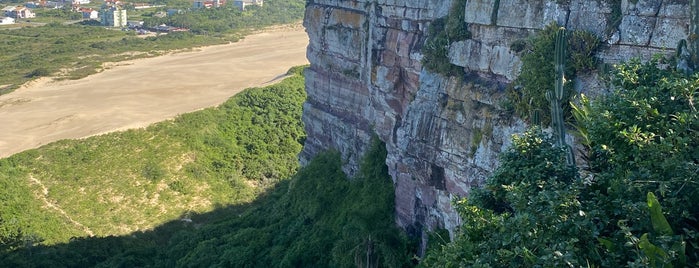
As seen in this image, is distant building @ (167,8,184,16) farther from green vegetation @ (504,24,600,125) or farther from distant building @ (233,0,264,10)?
green vegetation @ (504,24,600,125)

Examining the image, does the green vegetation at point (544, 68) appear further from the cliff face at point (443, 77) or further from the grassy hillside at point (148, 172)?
the grassy hillside at point (148, 172)

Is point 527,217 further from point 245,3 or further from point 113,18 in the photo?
point 245,3

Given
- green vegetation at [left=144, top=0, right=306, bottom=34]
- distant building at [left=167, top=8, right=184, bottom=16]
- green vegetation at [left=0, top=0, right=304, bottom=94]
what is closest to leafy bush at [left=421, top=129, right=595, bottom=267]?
green vegetation at [left=0, top=0, right=304, bottom=94]

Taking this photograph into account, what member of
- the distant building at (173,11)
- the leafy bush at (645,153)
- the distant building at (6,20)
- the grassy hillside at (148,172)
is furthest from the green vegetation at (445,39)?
the distant building at (6,20)

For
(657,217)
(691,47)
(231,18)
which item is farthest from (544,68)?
(231,18)

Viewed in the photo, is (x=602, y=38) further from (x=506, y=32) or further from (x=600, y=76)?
(x=506, y=32)

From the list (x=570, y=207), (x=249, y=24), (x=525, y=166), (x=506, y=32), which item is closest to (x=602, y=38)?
(x=506, y=32)

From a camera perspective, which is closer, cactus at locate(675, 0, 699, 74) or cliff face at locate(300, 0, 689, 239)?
cactus at locate(675, 0, 699, 74)
